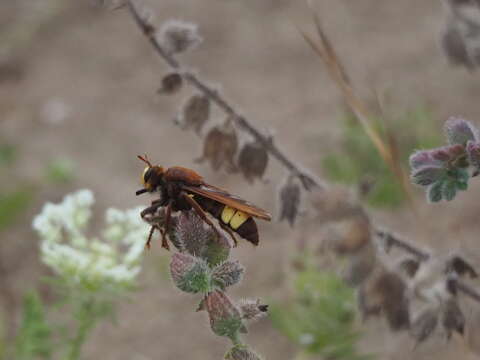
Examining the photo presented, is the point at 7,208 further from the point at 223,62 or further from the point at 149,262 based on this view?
the point at 223,62

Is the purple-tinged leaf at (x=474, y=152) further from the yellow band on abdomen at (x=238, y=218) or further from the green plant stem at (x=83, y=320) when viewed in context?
the green plant stem at (x=83, y=320)

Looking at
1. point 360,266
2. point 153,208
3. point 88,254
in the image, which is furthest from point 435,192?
point 88,254

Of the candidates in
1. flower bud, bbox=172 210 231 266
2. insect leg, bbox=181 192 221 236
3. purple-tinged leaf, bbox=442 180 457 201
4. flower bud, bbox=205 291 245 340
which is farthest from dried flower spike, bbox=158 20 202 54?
flower bud, bbox=205 291 245 340

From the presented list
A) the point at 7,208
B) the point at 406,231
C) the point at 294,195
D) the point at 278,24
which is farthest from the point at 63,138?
the point at 294,195

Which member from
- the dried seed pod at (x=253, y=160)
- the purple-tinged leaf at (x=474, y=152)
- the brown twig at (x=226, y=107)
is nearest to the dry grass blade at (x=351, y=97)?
the brown twig at (x=226, y=107)

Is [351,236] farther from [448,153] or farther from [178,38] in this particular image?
[178,38]

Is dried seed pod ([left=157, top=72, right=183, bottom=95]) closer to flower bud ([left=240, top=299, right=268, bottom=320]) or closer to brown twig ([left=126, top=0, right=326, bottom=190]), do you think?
brown twig ([left=126, top=0, right=326, bottom=190])
